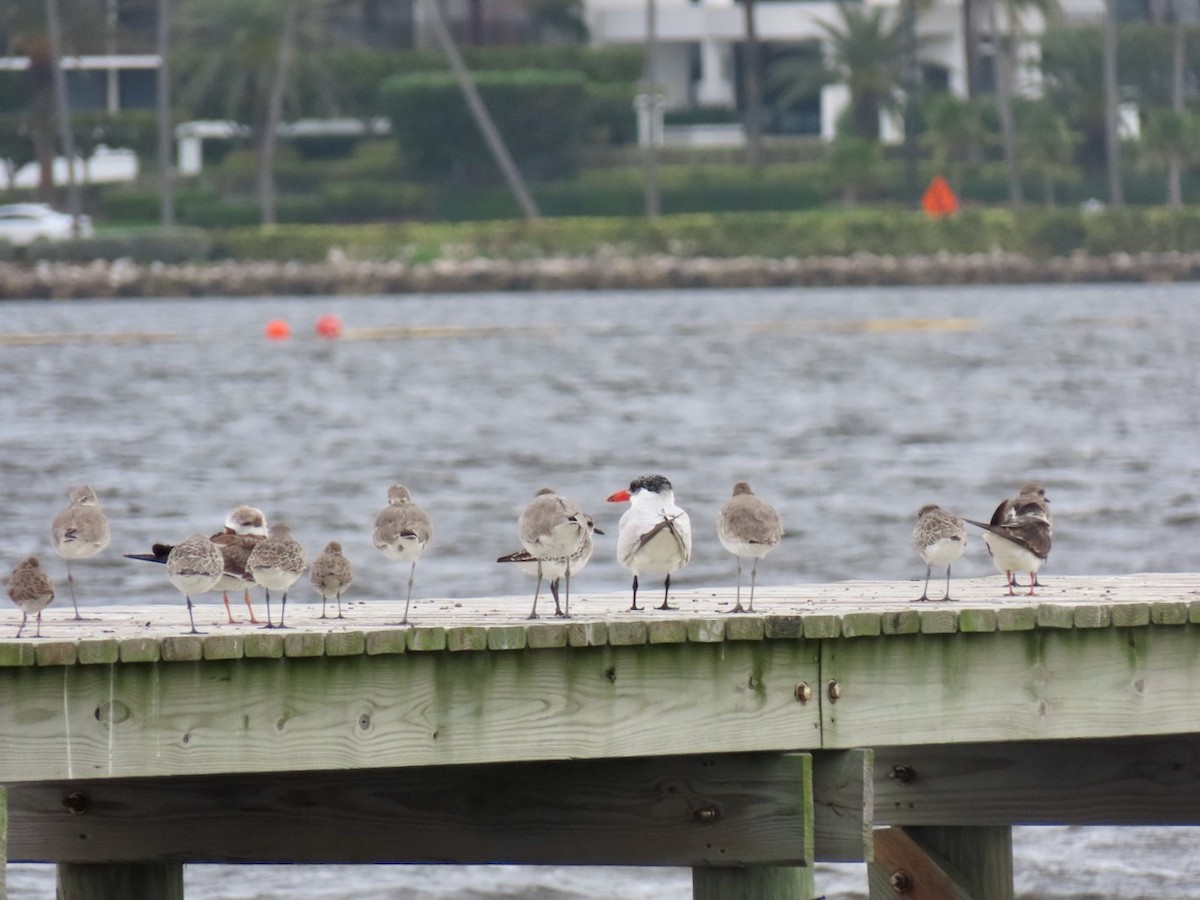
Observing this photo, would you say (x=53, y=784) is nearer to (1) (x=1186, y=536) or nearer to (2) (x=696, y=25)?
(1) (x=1186, y=536)

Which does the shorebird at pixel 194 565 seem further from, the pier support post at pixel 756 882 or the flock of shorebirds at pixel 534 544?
the pier support post at pixel 756 882

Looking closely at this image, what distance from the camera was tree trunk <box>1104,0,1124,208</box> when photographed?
10300 cm

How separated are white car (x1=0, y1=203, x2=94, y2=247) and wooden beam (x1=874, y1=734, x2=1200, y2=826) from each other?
97.1 meters

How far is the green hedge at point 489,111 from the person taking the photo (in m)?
109

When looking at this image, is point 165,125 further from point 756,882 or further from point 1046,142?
point 756,882

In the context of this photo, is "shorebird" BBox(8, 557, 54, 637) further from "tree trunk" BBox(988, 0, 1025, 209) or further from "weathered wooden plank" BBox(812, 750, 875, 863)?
"tree trunk" BBox(988, 0, 1025, 209)

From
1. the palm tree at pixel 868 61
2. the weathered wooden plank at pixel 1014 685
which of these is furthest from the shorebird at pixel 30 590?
the palm tree at pixel 868 61

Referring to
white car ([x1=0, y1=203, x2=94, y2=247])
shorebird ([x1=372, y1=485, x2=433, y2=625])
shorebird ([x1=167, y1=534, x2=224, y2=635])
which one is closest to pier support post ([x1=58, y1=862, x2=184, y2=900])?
shorebird ([x1=167, y1=534, x2=224, y2=635])

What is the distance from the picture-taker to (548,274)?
10600 cm

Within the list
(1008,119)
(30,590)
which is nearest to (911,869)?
(30,590)

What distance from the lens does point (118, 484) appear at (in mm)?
40938

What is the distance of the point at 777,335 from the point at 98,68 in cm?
5404

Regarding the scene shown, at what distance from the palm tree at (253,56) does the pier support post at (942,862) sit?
95.8 meters

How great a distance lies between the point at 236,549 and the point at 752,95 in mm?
100084
